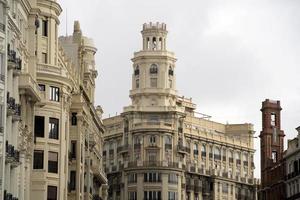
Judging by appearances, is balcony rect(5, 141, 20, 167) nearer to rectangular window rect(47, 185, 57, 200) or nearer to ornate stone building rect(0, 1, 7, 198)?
ornate stone building rect(0, 1, 7, 198)

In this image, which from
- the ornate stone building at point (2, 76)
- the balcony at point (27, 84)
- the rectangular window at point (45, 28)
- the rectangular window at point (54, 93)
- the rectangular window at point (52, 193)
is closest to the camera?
the ornate stone building at point (2, 76)

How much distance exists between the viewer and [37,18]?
324ft

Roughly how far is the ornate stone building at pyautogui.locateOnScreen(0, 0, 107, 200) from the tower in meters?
41.1

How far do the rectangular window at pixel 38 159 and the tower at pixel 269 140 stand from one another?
76.4m

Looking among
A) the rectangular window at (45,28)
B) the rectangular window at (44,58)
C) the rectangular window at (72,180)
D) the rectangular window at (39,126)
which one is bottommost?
the rectangular window at (72,180)

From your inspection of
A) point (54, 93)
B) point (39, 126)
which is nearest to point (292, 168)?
point (54, 93)

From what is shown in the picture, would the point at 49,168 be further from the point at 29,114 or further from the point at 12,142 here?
the point at 12,142

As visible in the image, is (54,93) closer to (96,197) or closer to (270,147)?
(96,197)

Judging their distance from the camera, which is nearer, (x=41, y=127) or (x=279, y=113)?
(x=41, y=127)

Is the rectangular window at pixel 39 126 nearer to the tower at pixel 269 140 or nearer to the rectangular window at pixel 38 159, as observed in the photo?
the rectangular window at pixel 38 159

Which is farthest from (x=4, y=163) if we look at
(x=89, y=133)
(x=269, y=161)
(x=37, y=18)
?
(x=269, y=161)

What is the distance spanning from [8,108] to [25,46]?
42.9 feet

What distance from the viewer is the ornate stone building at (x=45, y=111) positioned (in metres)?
82.9

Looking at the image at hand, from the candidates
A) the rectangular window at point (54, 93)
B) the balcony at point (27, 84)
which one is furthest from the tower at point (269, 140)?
the balcony at point (27, 84)
